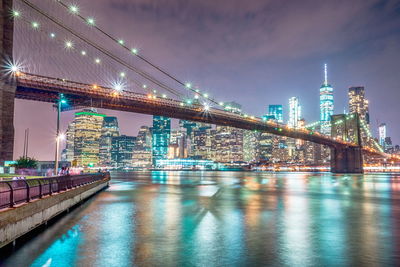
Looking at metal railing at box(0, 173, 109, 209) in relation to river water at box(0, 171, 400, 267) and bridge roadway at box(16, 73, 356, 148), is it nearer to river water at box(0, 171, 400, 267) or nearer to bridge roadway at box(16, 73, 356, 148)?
river water at box(0, 171, 400, 267)

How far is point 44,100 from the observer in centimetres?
4994

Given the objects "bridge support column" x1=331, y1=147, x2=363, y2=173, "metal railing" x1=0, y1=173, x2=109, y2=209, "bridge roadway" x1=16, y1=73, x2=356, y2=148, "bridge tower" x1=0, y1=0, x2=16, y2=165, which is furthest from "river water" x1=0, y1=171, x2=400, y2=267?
"bridge support column" x1=331, y1=147, x2=363, y2=173

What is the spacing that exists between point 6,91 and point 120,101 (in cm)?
2218

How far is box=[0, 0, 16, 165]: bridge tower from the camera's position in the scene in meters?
31.8

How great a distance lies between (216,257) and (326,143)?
9377 centimetres

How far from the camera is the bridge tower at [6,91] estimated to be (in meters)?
31.8

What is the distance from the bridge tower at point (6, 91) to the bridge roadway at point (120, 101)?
6249mm

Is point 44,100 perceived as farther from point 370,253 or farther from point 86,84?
point 370,253

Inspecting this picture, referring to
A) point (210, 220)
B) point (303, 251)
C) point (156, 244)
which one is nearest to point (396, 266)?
point (303, 251)

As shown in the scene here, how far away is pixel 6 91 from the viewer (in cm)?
3447

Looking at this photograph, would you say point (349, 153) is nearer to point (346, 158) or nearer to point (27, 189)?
point (346, 158)

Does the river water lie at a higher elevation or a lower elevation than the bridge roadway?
lower

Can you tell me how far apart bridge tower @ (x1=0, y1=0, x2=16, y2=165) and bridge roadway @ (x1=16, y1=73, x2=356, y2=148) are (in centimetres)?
625

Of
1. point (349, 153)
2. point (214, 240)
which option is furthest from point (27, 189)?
point (349, 153)
